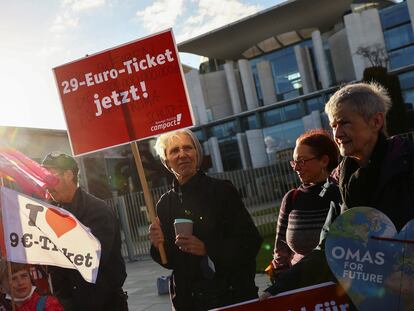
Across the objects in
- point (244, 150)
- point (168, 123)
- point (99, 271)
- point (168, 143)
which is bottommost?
point (244, 150)

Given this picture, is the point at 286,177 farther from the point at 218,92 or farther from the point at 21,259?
the point at 218,92

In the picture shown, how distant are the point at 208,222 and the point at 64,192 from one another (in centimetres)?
102

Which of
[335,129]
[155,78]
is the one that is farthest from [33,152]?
[335,129]

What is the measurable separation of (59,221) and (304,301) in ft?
4.79

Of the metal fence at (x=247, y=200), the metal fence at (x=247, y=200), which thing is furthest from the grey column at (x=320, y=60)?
the metal fence at (x=247, y=200)

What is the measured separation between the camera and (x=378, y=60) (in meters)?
37.5

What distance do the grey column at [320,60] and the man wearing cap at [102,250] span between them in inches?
1596

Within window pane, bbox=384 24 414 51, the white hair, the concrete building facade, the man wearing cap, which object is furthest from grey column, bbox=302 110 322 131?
the man wearing cap

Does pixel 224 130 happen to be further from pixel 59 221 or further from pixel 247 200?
pixel 59 221

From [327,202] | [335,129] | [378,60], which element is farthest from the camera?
[378,60]

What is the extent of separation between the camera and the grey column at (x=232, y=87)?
4541 cm

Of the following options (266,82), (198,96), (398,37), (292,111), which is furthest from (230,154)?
(398,37)

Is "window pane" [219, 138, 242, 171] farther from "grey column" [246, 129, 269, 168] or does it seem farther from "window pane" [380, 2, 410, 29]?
"window pane" [380, 2, 410, 29]

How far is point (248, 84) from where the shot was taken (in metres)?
44.4
